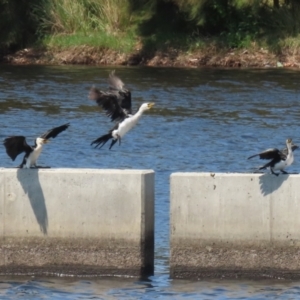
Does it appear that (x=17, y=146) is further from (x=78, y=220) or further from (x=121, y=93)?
(x=121, y=93)

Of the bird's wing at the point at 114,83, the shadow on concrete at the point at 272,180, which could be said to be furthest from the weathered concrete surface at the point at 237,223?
the bird's wing at the point at 114,83

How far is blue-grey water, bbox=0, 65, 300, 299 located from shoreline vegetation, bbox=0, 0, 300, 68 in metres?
1.62

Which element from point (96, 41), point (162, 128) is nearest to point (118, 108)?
point (162, 128)

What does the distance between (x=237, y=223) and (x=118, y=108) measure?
11.3 feet

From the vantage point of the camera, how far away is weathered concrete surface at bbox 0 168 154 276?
41.4 ft

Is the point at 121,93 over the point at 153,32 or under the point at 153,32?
under

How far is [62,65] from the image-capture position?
36875 millimetres

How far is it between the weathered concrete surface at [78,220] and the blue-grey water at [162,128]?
26cm

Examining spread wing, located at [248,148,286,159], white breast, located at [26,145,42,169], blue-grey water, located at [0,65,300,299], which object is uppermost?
spread wing, located at [248,148,286,159]

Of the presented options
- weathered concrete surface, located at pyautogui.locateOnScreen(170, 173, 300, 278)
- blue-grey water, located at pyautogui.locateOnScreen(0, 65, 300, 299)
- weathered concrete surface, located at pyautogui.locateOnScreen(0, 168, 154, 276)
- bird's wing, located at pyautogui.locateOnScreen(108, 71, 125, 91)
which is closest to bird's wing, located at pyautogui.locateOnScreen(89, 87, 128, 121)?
bird's wing, located at pyautogui.locateOnScreen(108, 71, 125, 91)

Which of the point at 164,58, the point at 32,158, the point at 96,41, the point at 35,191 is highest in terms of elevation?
the point at 96,41

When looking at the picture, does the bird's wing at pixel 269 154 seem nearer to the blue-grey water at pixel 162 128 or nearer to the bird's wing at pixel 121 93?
the blue-grey water at pixel 162 128

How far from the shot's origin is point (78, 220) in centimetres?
1275

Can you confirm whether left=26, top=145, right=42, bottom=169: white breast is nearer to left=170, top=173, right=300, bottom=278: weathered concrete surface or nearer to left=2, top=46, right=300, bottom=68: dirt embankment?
left=170, top=173, right=300, bottom=278: weathered concrete surface
